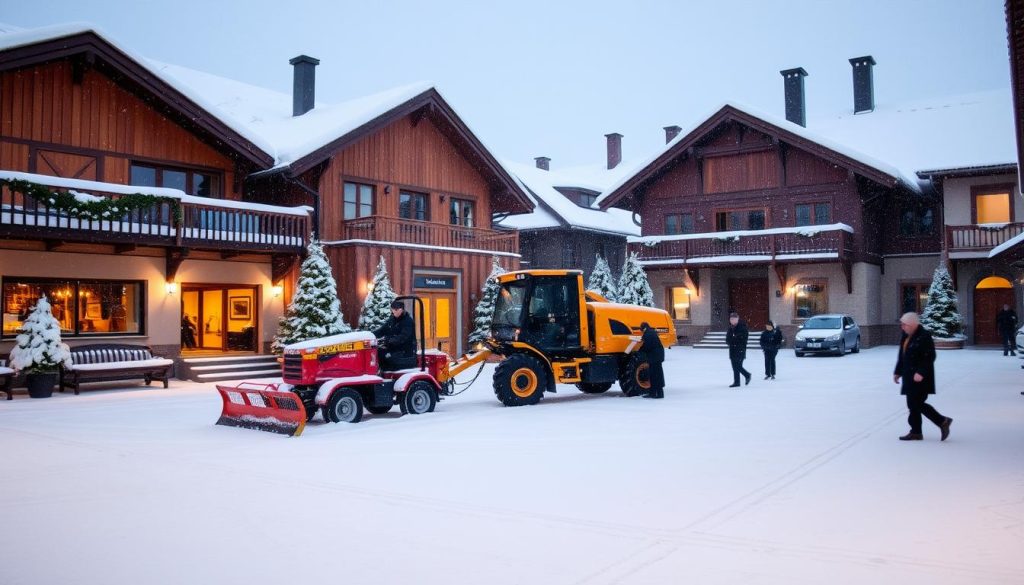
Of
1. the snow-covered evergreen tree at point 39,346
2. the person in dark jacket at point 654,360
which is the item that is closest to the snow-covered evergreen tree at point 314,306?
the snow-covered evergreen tree at point 39,346

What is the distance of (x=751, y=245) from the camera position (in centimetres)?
3269

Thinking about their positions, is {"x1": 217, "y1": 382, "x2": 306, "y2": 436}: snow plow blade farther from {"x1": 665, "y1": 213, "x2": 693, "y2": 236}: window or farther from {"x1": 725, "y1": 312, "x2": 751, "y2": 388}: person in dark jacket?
{"x1": 665, "y1": 213, "x2": 693, "y2": 236}: window

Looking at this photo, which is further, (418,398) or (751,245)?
(751,245)

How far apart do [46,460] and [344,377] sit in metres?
4.17

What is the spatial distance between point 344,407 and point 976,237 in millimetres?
26470

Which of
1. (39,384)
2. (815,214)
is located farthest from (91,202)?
(815,214)

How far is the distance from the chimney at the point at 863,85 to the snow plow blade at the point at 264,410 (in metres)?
34.5

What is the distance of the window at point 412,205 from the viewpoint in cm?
2759

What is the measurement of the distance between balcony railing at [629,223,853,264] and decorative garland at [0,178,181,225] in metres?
20.0

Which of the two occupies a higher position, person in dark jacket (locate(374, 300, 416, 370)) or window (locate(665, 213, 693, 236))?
window (locate(665, 213, 693, 236))

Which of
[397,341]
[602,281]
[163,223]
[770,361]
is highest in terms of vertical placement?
[163,223]

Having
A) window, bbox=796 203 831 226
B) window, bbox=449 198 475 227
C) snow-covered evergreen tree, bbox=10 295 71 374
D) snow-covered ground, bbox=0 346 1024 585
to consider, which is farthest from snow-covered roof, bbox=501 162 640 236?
snow-covered ground, bbox=0 346 1024 585

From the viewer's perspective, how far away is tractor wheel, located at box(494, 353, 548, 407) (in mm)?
14828

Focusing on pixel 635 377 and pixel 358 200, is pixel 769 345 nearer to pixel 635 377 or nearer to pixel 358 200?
pixel 635 377
